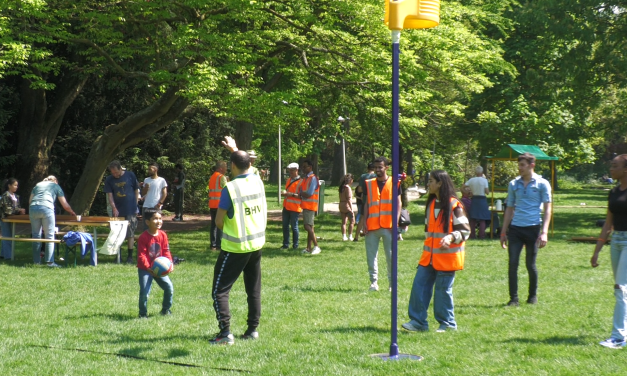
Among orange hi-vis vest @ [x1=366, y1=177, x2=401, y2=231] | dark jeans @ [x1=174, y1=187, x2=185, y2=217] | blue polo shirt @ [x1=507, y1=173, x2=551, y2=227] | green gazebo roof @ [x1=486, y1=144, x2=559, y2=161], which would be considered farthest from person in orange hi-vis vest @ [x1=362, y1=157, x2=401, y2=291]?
dark jeans @ [x1=174, y1=187, x2=185, y2=217]

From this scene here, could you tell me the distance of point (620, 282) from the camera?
7.18m

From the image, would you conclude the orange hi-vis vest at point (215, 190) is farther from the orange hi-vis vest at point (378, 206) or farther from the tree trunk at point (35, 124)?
the tree trunk at point (35, 124)

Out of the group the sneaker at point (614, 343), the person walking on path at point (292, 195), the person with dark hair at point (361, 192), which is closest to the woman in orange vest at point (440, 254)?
the sneaker at point (614, 343)

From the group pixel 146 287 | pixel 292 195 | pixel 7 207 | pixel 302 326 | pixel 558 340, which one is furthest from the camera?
pixel 292 195

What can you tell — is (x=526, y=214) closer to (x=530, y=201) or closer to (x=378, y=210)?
(x=530, y=201)

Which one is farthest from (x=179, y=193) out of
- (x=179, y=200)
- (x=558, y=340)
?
(x=558, y=340)

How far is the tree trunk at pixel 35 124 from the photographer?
23.1 m

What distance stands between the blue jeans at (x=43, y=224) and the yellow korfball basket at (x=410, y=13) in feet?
31.6

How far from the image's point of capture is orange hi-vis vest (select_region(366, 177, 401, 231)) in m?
10.3

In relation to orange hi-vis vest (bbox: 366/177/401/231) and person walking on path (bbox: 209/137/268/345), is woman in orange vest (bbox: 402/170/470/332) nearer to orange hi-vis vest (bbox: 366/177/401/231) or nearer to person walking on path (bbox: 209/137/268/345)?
person walking on path (bbox: 209/137/268/345)

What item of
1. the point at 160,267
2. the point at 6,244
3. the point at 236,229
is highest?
the point at 236,229

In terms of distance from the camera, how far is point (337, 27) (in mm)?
19219

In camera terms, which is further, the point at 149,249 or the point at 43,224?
the point at 43,224

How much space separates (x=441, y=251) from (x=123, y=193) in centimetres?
835
